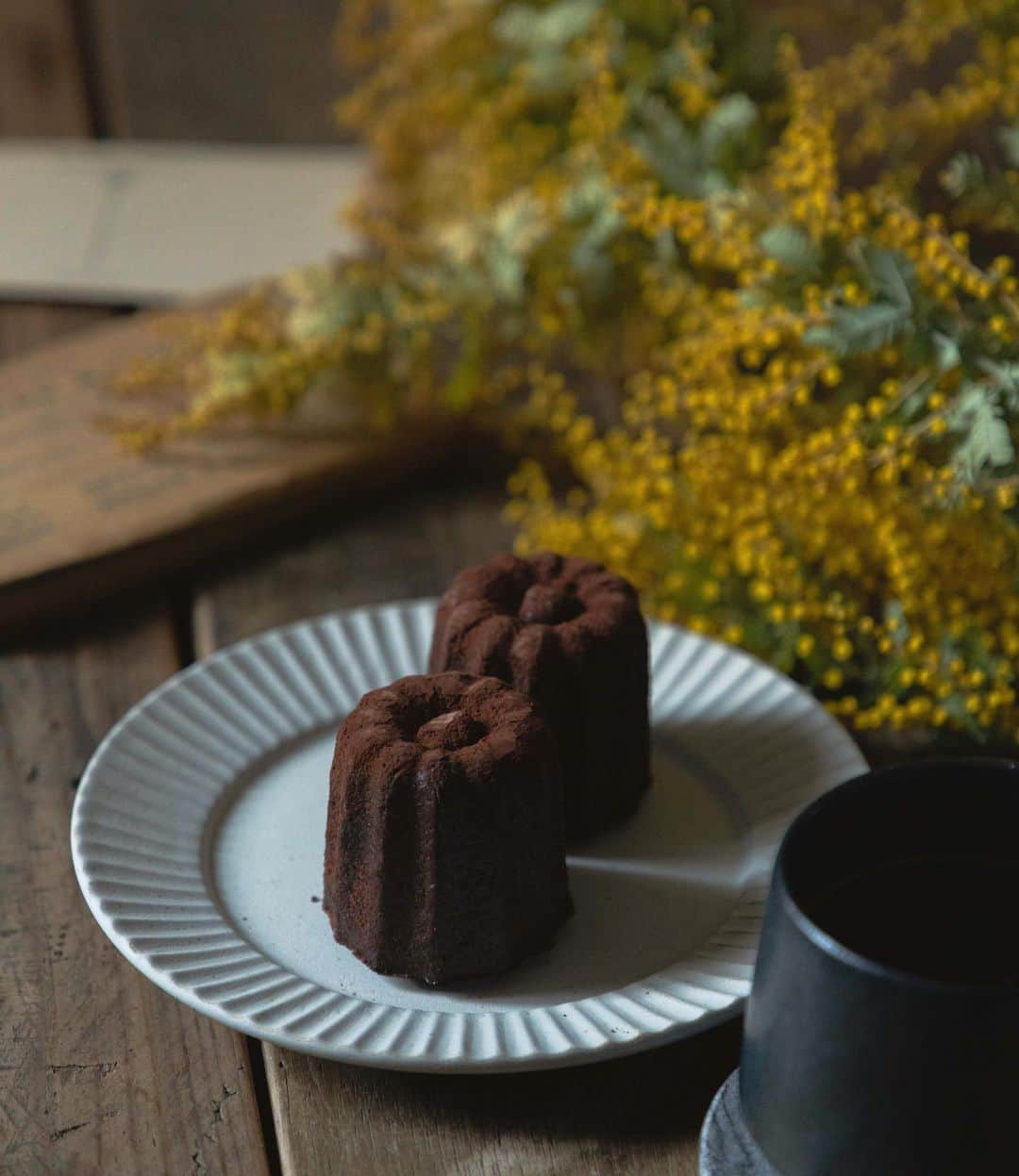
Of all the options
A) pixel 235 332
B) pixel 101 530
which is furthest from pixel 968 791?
pixel 235 332

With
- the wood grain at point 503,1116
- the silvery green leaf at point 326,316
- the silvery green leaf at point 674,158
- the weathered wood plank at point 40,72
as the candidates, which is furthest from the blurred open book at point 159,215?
the wood grain at point 503,1116

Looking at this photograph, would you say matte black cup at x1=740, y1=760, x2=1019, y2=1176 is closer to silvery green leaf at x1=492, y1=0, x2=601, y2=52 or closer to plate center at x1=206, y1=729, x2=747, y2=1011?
plate center at x1=206, y1=729, x2=747, y2=1011

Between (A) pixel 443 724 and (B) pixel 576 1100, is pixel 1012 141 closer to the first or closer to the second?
(A) pixel 443 724

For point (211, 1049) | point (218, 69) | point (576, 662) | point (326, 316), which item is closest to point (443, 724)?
point (576, 662)

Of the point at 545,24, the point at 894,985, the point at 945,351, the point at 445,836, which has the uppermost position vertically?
the point at 545,24

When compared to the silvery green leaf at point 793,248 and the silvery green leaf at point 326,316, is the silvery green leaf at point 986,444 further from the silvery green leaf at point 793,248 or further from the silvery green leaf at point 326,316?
the silvery green leaf at point 326,316

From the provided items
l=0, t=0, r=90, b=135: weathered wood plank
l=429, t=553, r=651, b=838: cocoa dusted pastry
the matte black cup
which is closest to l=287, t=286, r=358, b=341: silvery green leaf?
l=429, t=553, r=651, b=838: cocoa dusted pastry
